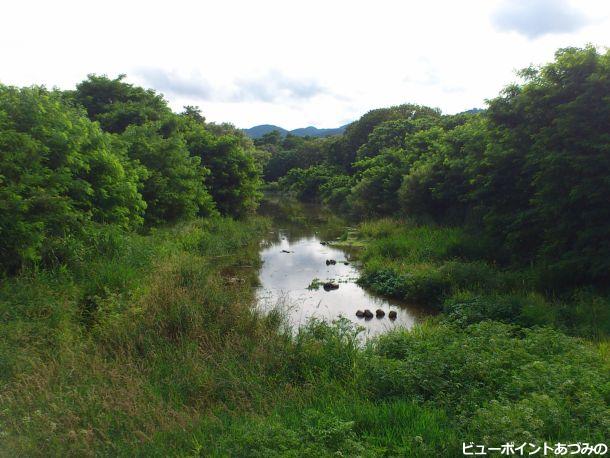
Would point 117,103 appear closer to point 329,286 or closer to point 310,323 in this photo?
point 329,286

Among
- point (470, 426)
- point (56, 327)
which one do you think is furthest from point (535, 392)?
point (56, 327)

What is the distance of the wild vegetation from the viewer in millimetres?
5031

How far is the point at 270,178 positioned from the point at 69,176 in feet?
240

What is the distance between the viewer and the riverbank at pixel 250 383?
4.73 metres

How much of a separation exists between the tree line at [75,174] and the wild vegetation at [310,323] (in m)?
0.07

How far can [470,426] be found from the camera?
478cm

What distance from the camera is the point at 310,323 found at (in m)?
8.79

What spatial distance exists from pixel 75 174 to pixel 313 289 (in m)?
8.24

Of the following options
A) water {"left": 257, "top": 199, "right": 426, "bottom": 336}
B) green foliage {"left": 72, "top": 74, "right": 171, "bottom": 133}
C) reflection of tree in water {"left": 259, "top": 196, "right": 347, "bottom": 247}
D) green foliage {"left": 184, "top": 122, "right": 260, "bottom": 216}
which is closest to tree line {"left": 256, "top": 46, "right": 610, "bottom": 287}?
water {"left": 257, "top": 199, "right": 426, "bottom": 336}

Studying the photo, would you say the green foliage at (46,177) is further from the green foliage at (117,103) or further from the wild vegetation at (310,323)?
the green foliage at (117,103)

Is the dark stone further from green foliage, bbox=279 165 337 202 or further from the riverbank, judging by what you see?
green foliage, bbox=279 165 337 202

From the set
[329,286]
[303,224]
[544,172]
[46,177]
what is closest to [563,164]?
[544,172]

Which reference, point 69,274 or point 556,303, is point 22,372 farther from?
point 556,303

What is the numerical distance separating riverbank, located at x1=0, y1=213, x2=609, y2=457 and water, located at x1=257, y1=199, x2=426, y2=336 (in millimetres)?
2249
